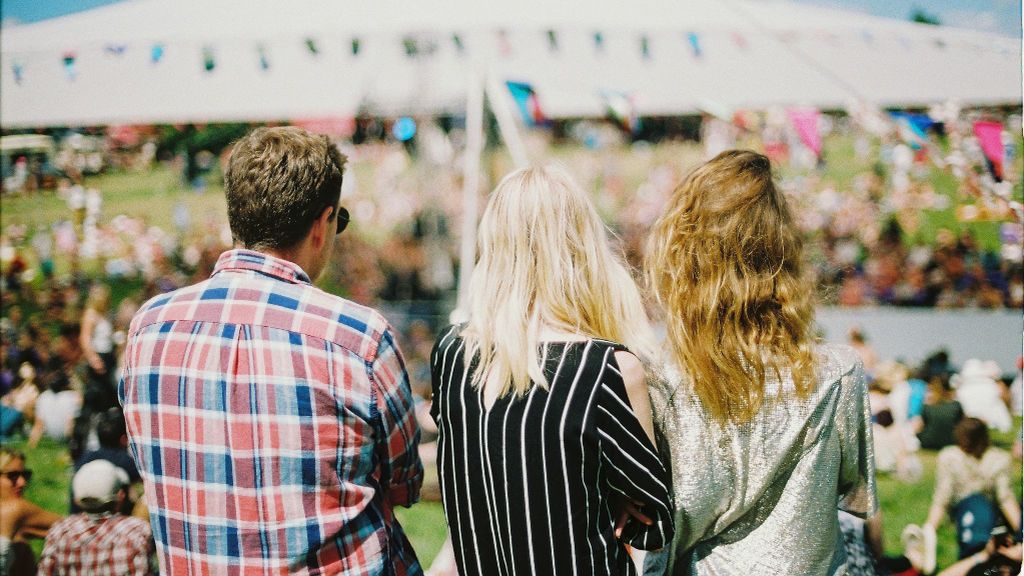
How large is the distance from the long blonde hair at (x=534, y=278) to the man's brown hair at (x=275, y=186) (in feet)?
1.21

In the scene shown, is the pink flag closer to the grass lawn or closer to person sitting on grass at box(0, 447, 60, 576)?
the grass lawn

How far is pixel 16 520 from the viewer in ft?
8.46

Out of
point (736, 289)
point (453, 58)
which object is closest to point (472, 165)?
point (453, 58)

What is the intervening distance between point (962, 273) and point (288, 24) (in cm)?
864

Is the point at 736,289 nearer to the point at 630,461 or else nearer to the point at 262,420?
the point at 630,461

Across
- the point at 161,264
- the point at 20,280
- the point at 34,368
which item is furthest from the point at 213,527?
the point at 161,264

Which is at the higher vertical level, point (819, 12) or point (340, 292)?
point (819, 12)

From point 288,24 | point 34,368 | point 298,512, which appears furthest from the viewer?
point 34,368

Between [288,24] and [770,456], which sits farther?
[288,24]

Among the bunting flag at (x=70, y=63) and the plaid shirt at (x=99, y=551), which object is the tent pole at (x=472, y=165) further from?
the plaid shirt at (x=99, y=551)

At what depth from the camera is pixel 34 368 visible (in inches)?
211

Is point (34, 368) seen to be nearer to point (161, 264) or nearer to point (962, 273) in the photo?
point (161, 264)

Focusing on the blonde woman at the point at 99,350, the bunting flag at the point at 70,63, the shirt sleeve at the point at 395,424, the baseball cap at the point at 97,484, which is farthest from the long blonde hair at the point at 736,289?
the bunting flag at the point at 70,63

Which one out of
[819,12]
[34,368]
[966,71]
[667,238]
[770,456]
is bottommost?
[34,368]
